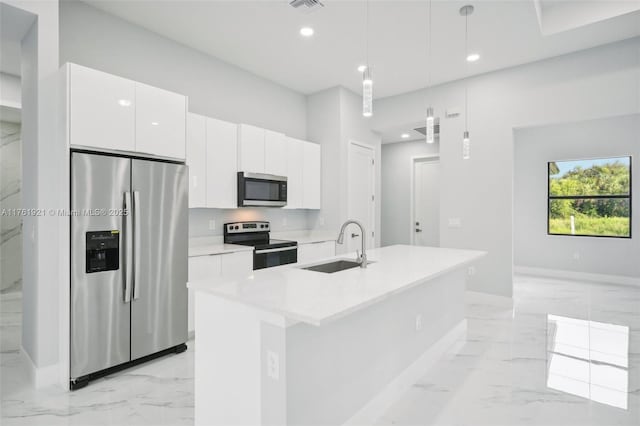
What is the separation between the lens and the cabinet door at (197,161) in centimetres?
348

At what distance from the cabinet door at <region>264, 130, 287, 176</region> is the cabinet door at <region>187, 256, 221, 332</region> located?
1.42 meters

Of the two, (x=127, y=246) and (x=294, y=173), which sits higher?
(x=294, y=173)

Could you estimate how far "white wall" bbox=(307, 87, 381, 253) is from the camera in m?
4.95

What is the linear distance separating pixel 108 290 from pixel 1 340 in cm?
182

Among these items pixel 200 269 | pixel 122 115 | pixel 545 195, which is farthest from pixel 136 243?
pixel 545 195

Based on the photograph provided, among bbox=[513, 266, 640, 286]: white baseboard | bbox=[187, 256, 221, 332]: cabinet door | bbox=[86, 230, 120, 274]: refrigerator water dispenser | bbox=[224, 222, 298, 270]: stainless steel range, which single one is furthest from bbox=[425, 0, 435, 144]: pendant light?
bbox=[513, 266, 640, 286]: white baseboard

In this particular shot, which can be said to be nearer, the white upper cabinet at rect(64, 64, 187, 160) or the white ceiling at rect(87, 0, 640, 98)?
the white upper cabinet at rect(64, 64, 187, 160)

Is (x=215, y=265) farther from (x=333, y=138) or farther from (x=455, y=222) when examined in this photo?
(x=455, y=222)

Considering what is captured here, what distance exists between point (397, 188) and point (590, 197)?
3.36 meters

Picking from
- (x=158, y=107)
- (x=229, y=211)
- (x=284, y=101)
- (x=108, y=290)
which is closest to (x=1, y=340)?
(x=108, y=290)

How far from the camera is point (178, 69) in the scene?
3.74m

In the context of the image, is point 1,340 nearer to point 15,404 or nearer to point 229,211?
point 15,404

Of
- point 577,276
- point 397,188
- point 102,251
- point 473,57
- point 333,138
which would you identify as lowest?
point 577,276

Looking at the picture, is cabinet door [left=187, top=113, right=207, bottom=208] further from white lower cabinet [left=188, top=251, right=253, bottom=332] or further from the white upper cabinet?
white lower cabinet [left=188, top=251, right=253, bottom=332]
